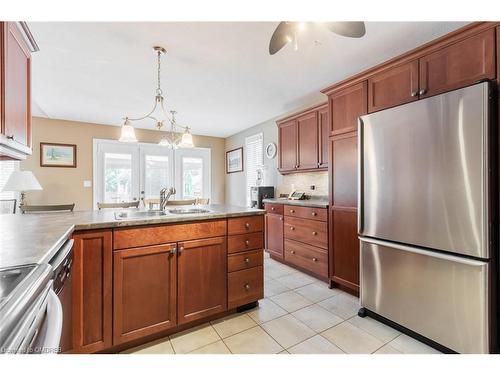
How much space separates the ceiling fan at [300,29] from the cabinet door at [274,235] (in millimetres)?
2231

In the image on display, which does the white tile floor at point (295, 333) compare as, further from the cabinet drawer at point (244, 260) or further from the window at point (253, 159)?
the window at point (253, 159)

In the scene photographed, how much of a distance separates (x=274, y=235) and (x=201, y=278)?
179 centimetres

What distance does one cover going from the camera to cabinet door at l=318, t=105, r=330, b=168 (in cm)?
291

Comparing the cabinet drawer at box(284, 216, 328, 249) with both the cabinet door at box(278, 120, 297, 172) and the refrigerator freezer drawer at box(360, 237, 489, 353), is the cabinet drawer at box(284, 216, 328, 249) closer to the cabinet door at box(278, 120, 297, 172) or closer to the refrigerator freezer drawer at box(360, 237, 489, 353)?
the refrigerator freezer drawer at box(360, 237, 489, 353)

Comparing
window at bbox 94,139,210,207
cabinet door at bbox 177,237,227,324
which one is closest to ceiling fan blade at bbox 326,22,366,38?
cabinet door at bbox 177,237,227,324

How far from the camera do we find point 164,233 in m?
1.61

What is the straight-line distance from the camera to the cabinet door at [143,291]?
1.47m

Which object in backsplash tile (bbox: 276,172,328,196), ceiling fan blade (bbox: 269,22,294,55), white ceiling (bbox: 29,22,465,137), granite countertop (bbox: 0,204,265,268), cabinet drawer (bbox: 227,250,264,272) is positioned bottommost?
cabinet drawer (bbox: 227,250,264,272)

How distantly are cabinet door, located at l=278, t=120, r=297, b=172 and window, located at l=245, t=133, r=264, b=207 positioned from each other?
34.3 inches

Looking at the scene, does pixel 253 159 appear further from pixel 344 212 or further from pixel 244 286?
pixel 244 286

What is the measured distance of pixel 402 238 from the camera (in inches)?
66.4
